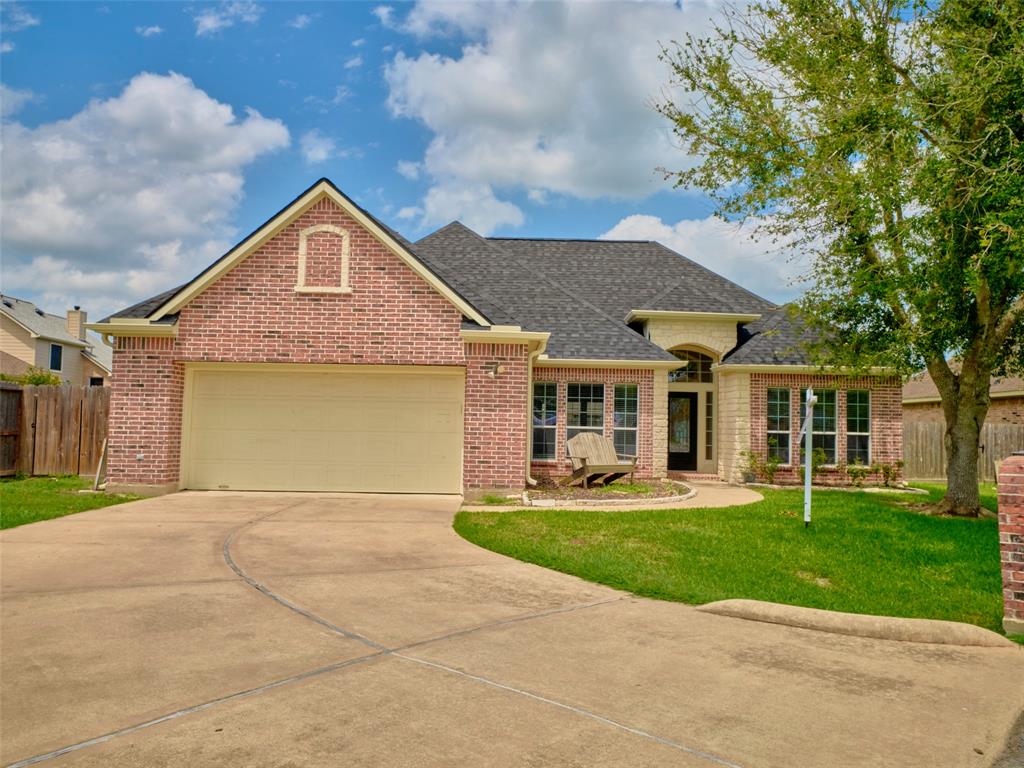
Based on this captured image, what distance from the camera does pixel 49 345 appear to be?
39469 millimetres

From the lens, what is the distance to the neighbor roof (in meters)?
37.8

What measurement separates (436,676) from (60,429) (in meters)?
16.3

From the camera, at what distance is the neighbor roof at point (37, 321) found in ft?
124

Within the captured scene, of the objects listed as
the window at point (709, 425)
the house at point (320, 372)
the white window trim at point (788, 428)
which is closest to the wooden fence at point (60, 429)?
the house at point (320, 372)

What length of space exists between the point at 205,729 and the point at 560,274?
20.0 metres

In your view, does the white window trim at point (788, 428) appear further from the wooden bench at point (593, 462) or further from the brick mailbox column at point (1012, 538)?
the brick mailbox column at point (1012, 538)

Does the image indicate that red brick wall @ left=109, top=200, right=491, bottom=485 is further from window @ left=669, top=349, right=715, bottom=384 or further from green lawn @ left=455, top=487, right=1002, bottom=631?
window @ left=669, top=349, right=715, bottom=384

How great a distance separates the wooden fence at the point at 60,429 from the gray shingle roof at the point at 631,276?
12250mm

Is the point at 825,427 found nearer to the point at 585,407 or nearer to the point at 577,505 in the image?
the point at 585,407

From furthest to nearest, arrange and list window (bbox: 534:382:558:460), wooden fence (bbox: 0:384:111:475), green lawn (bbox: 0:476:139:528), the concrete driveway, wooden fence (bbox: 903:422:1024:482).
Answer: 1. wooden fence (bbox: 903:422:1024:482)
2. window (bbox: 534:382:558:460)
3. wooden fence (bbox: 0:384:111:475)
4. green lawn (bbox: 0:476:139:528)
5. the concrete driveway

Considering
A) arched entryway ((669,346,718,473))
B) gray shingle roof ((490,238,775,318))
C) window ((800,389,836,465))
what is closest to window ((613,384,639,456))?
arched entryway ((669,346,718,473))

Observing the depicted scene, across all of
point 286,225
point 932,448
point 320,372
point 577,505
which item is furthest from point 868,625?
point 932,448

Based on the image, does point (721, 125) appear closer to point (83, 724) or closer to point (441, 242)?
point (441, 242)

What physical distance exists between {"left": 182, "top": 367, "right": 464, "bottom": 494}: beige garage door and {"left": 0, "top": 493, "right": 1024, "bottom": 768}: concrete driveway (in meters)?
6.21
